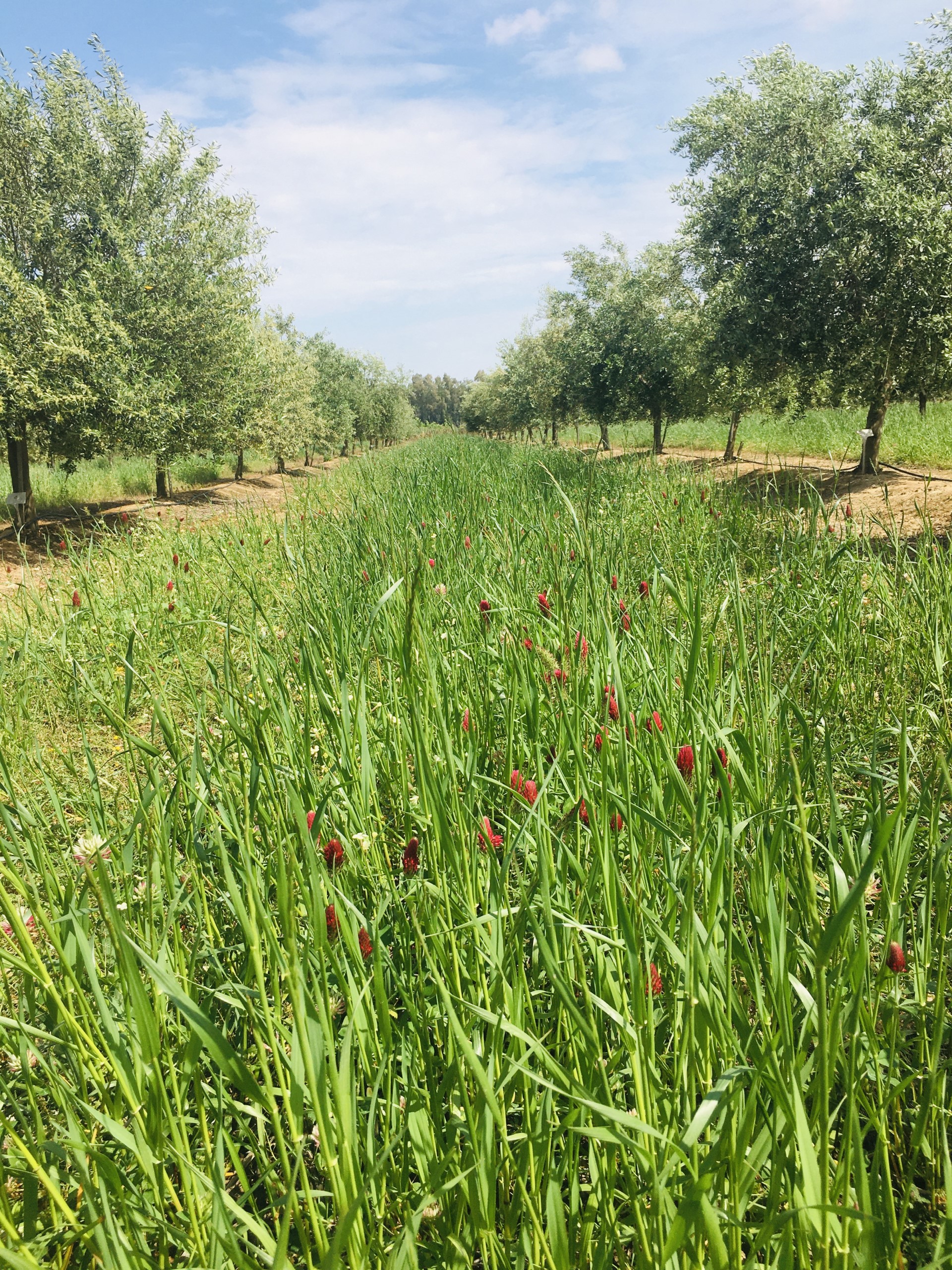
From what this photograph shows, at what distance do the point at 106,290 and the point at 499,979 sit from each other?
14551 millimetres

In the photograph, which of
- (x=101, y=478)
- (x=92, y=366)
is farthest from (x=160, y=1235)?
(x=101, y=478)

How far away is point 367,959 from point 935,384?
1311 centimetres

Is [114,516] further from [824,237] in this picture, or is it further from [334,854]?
[334,854]

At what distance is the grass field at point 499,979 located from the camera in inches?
31.0

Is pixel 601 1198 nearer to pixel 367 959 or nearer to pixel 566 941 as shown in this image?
pixel 566 941

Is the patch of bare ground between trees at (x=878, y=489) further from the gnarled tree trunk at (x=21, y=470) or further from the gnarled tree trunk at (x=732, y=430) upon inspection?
the gnarled tree trunk at (x=21, y=470)

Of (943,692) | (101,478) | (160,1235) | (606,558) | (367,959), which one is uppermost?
(101,478)

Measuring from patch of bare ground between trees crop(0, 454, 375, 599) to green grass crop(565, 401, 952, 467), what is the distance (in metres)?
5.59

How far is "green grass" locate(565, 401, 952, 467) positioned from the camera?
13961mm

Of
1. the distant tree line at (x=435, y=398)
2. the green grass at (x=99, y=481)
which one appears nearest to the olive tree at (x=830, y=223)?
the green grass at (x=99, y=481)

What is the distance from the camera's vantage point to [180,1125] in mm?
936

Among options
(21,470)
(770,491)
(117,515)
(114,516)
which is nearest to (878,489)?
(770,491)

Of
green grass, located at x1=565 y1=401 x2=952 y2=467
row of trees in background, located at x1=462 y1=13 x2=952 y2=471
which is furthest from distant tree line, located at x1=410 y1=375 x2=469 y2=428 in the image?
row of trees in background, located at x1=462 y1=13 x2=952 y2=471

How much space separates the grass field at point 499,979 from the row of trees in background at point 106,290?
37.8 ft
